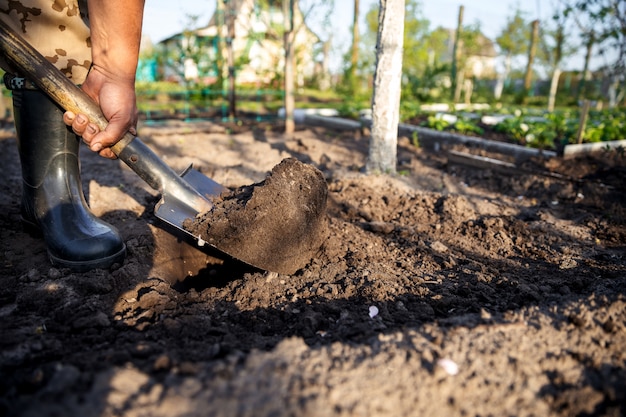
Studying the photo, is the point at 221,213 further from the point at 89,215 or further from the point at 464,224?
the point at 464,224

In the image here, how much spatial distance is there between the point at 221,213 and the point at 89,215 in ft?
2.30

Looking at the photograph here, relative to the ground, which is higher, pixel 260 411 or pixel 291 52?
pixel 291 52

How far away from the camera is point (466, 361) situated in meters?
1.29

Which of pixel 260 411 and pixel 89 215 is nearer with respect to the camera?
pixel 260 411

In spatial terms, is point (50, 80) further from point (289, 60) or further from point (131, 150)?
point (289, 60)

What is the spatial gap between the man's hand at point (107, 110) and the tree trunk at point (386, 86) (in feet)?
8.51

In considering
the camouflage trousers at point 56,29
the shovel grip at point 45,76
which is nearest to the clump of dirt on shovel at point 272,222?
the shovel grip at point 45,76

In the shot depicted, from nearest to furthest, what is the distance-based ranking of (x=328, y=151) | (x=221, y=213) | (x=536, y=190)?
(x=221, y=213)
(x=536, y=190)
(x=328, y=151)

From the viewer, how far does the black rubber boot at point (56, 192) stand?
204cm

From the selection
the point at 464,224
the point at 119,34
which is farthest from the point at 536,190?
the point at 119,34

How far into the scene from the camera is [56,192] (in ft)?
7.18

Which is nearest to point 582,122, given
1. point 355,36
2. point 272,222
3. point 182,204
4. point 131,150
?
point 272,222

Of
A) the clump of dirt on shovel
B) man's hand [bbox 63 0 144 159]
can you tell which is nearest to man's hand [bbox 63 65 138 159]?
man's hand [bbox 63 0 144 159]

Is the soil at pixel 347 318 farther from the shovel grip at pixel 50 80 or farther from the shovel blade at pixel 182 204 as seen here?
the shovel grip at pixel 50 80
